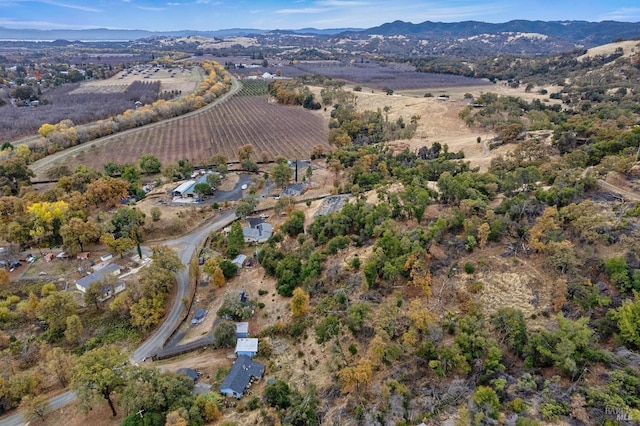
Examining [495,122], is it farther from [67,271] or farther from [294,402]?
[67,271]

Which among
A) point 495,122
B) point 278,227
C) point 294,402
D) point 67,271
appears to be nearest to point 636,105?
point 495,122

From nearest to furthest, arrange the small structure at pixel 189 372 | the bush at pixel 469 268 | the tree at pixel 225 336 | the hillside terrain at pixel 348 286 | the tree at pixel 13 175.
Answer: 1. the hillside terrain at pixel 348 286
2. the small structure at pixel 189 372
3. the tree at pixel 225 336
4. the bush at pixel 469 268
5. the tree at pixel 13 175

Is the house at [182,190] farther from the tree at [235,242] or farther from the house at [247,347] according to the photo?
the house at [247,347]

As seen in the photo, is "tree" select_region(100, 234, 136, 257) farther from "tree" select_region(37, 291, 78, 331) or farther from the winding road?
"tree" select_region(37, 291, 78, 331)

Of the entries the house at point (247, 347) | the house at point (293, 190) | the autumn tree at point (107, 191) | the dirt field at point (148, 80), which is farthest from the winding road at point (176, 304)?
the dirt field at point (148, 80)

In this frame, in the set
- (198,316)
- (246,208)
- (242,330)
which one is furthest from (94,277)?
(246,208)

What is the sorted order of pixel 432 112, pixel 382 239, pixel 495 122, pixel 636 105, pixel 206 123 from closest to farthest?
pixel 382 239, pixel 636 105, pixel 495 122, pixel 432 112, pixel 206 123
